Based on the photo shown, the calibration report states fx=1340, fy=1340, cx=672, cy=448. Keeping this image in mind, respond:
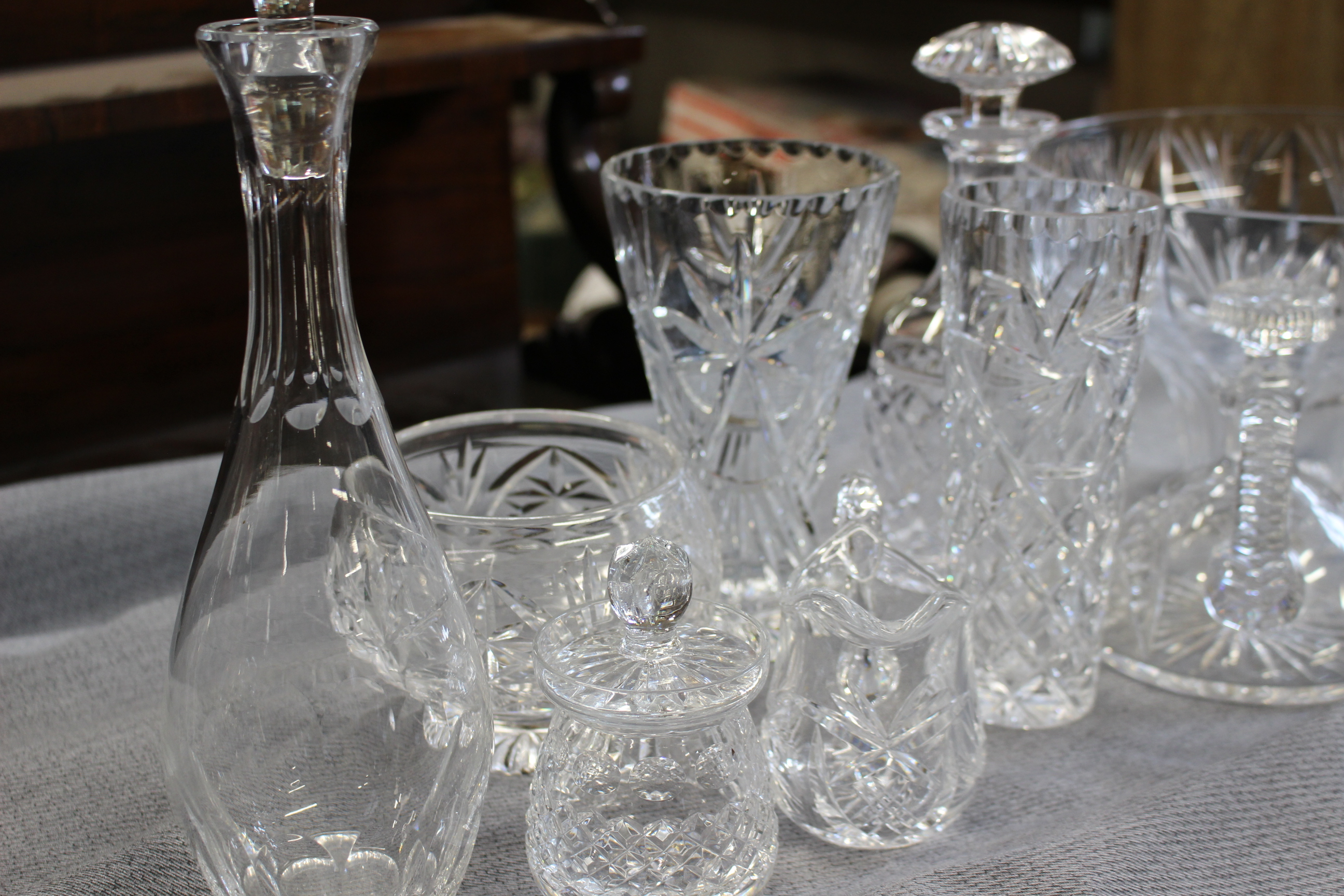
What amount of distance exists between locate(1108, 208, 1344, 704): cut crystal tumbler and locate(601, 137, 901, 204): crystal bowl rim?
131 millimetres

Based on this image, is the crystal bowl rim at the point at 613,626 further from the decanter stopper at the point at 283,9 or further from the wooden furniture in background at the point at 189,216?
the wooden furniture in background at the point at 189,216

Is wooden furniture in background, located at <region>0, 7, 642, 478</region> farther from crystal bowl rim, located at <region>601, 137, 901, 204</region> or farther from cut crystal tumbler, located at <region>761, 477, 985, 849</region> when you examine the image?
cut crystal tumbler, located at <region>761, 477, 985, 849</region>

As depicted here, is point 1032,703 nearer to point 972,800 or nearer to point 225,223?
point 972,800

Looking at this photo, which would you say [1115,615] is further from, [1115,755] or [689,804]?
[689,804]

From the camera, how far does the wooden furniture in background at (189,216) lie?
74 centimetres

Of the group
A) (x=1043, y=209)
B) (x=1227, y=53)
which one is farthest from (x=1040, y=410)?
(x=1227, y=53)

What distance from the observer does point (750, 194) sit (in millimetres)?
569

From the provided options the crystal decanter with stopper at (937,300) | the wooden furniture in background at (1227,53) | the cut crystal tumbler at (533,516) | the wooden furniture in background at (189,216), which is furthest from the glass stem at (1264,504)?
the wooden furniture in background at (1227,53)

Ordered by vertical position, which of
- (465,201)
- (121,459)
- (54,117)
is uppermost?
(54,117)

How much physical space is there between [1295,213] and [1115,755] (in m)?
0.40

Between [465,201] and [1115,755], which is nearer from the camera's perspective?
[1115,755]

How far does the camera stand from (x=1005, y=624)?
50 cm

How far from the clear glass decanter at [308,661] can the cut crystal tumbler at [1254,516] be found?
0.31 metres

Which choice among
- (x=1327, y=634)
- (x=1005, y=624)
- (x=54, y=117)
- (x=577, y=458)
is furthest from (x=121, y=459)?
(x=1327, y=634)
